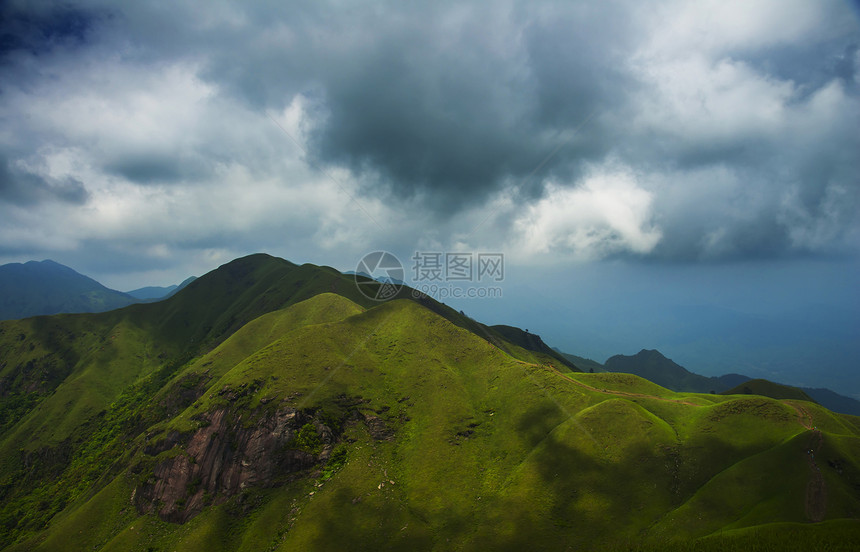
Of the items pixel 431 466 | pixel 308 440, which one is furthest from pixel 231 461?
pixel 431 466

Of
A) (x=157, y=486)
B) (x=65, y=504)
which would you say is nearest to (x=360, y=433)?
(x=157, y=486)

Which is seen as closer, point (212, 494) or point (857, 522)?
point (857, 522)

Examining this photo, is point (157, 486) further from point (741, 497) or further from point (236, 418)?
point (741, 497)

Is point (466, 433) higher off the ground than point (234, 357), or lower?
lower

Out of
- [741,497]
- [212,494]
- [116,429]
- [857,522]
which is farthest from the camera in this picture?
[116,429]

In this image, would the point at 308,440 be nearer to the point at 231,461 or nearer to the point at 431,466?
the point at 231,461

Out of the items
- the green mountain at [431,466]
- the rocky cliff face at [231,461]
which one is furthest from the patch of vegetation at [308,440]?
the green mountain at [431,466]

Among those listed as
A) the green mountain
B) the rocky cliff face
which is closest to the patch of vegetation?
the rocky cliff face
